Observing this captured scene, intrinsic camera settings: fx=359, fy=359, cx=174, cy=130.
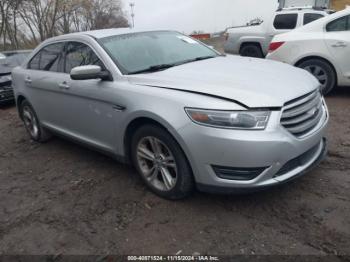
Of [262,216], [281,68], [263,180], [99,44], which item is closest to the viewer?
[263,180]

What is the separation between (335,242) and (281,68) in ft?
5.82

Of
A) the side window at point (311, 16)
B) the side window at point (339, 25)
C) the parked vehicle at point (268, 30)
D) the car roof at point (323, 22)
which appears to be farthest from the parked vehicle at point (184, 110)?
the side window at point (311, 16)

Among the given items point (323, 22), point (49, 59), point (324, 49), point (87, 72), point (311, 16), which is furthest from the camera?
point (311, 16)

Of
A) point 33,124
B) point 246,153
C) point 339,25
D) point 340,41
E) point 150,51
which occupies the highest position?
point 339,25

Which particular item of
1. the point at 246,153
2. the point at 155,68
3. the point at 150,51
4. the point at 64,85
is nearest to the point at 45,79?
the point at 64,85

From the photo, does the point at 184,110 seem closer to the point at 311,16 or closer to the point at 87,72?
the point at 87,72

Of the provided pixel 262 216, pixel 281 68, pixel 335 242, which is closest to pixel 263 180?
pixel 262 216

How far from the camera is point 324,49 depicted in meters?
6.20

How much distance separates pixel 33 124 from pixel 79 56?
1.87 m

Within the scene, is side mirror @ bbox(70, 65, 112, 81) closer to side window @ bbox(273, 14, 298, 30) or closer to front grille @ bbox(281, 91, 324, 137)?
front grille @ bbox(281, 91, 324, 137)

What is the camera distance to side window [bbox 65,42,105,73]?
3.96m

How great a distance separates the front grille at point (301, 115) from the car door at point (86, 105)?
160 centimetres

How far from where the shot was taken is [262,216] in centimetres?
310

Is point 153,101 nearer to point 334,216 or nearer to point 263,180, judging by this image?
point 263,180
